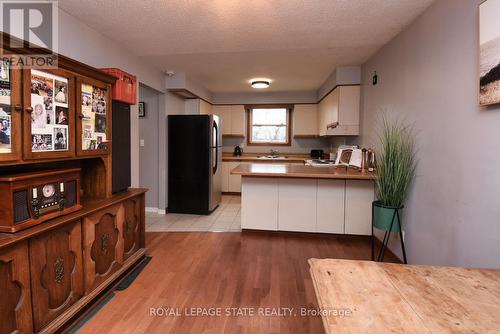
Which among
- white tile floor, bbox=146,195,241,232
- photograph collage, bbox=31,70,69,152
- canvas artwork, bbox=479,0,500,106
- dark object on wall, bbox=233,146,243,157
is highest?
canvas artwork, bbox=479,0,500,106

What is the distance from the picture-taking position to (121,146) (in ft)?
8.22

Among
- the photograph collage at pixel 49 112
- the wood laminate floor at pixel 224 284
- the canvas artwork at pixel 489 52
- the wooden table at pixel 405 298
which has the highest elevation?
the canvas artwork at pixel 489 52

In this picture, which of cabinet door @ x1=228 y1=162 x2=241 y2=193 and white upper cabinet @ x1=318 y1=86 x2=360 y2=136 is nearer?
white upper cabinet @ x1=318 y1=86 x2=360 y2=136

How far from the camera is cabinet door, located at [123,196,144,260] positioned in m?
2.48

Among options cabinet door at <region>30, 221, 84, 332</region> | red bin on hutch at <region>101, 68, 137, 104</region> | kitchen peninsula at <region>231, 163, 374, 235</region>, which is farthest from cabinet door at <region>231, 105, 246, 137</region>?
cabinet door at <region>30, 221, 84, 332</region>

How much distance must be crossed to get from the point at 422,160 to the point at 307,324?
1.65 m

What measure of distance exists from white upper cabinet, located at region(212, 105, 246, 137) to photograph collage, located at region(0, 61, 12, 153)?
511 cm

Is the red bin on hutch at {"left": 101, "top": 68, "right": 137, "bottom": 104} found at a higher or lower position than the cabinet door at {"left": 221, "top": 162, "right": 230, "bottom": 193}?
higher

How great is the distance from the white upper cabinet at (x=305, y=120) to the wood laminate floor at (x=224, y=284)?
311 centimetres

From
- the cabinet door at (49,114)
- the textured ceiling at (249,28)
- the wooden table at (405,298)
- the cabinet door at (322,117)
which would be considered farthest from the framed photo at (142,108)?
the wooden table at (405,298)

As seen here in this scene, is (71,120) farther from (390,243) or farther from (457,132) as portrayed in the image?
(390,243)

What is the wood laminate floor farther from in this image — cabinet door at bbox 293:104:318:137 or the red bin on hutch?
cabinet door at bbox 293:104:318:137

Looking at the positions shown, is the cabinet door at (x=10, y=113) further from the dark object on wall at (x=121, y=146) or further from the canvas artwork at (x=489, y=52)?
the canvas artwork at (x=489, y=52)

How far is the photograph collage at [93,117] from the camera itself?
2.00 meters
